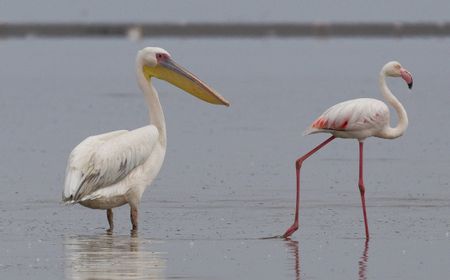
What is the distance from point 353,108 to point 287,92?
19463mm

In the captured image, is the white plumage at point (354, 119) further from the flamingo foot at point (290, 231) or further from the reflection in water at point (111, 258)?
the reflection in water at point (111, 258)

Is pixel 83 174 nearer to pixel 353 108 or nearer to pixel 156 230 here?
pixel 156 230

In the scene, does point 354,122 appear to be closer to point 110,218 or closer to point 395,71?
point 395,71

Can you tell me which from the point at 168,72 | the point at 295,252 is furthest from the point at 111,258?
the point at 168,72

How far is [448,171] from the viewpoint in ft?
51.2

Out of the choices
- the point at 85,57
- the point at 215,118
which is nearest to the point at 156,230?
the point at 215,118

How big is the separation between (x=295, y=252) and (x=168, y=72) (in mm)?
2891

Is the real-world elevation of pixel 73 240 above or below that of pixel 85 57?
below

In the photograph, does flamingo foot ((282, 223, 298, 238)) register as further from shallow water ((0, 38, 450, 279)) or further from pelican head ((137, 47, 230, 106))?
pelican head ((137, 47, 230, 106))

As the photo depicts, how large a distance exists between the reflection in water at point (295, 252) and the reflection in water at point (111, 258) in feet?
2.96

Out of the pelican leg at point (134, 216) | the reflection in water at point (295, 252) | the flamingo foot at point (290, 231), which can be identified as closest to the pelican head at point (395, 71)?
the flamingo foot at point (290, 231)

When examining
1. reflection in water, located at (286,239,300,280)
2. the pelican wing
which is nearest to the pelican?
the pelican wing

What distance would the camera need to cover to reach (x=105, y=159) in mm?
11727

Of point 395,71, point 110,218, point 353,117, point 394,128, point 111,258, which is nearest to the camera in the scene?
point 111,258
